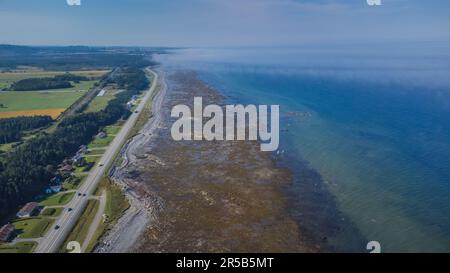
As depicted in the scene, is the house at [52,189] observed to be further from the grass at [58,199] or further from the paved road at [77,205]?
the paved road at [77,205]

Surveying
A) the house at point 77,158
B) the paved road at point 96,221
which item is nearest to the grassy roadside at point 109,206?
the paved road at point 96,221

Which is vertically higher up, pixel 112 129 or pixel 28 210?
pixel 112 129

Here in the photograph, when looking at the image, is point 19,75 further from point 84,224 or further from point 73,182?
point 84,224

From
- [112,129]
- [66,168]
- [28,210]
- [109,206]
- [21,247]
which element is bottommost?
[21,247]

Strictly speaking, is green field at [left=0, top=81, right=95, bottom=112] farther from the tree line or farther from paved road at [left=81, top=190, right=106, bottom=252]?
paved road at [left=81, top=190, right=106, bottom=252]

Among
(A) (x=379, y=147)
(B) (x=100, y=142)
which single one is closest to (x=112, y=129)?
(B) (x=100, y=142)

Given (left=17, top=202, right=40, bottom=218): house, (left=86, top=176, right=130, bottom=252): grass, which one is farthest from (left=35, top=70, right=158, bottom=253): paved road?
(left=17, top=202, right=40, bottom=218): house
